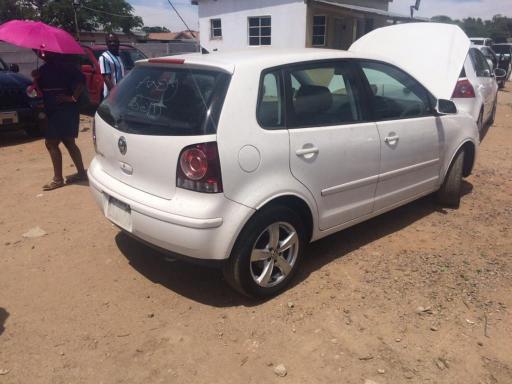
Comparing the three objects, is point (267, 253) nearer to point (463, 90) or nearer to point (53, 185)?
point (53, 185)

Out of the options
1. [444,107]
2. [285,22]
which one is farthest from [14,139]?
[285,22]

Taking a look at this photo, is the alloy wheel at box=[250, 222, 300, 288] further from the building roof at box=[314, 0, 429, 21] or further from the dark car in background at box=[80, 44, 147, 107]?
the building roof at box=[314, 0, 429, 21]

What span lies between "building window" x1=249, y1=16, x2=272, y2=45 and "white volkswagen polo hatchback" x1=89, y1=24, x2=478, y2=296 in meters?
18.7

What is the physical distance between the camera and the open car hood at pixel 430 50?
5797 mm

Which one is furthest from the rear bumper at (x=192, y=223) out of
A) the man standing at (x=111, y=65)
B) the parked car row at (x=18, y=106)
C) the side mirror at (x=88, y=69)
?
the side mirror at (x=88, y=69)

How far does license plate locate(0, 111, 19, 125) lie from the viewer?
7.18m

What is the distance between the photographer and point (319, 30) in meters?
21.0

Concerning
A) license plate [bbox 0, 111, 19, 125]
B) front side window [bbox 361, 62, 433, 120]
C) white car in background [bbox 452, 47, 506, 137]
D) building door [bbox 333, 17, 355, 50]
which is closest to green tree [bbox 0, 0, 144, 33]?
building door [bbox 333, 17, 355, 50]

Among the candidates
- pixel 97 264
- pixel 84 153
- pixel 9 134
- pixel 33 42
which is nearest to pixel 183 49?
pixel 9 134

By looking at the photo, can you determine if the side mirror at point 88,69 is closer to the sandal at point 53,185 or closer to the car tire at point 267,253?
the sandal at point 53,185

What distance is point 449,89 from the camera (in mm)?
5680

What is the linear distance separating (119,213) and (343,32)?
21.7m

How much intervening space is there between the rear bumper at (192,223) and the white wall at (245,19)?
16471mm

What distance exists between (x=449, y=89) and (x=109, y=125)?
14.3 feet
